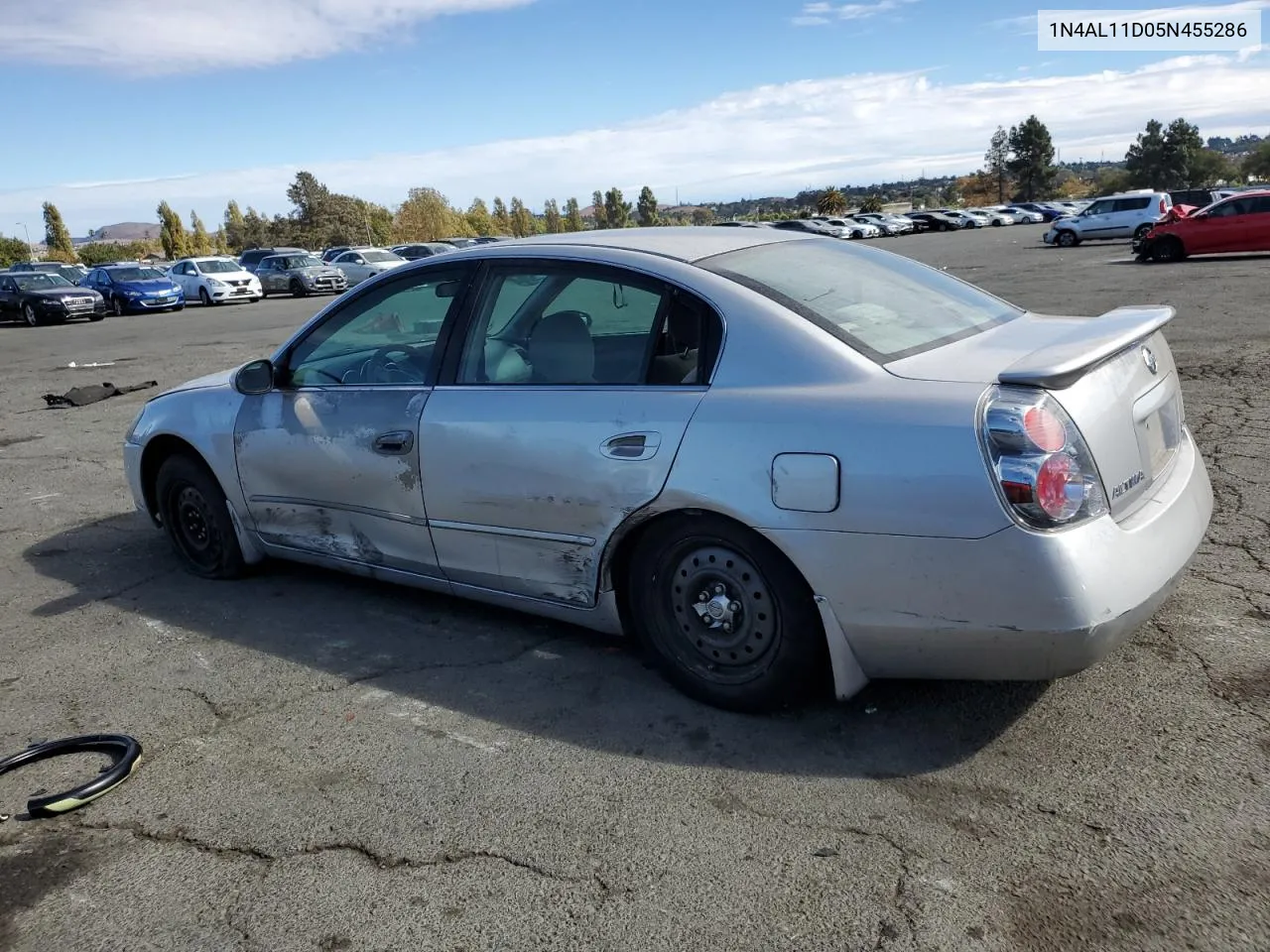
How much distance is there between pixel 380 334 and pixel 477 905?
2689 millimetres

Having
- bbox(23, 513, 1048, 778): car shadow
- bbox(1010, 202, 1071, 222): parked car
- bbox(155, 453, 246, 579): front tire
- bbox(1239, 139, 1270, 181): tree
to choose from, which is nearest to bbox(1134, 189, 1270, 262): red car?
bbox(23, 513, 1048, 778): car shadow

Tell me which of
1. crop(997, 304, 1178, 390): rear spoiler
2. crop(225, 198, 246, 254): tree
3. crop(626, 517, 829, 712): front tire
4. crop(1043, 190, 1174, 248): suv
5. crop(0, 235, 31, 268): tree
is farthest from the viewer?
crop(225, 198, 246, 254): tree

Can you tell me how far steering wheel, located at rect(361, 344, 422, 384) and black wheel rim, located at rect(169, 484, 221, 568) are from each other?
1.30 meters

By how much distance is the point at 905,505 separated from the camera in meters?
2.89

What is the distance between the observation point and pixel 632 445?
3414 mm

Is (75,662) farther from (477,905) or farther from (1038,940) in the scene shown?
(1038,940)

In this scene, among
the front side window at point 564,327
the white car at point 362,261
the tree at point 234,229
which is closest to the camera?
the front side window at point 564,327

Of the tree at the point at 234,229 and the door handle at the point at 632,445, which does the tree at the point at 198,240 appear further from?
the door handle at the point at 632,445

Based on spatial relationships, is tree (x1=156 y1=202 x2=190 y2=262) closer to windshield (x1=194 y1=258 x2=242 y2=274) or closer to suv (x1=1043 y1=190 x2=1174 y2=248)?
windshield (x1=194 y1=258 x2=242 y2=274)

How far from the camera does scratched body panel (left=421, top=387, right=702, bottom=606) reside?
3422mm

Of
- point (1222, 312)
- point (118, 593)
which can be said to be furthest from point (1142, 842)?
point (1222, 312)

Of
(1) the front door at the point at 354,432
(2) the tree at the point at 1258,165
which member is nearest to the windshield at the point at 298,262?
(1) the front door at the point at 354,432

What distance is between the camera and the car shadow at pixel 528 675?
3.20 metres

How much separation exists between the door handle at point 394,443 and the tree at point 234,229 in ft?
315
